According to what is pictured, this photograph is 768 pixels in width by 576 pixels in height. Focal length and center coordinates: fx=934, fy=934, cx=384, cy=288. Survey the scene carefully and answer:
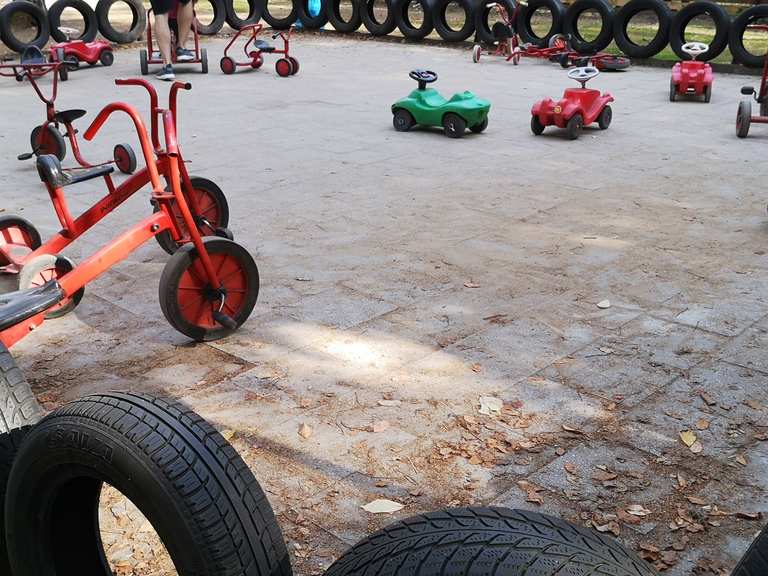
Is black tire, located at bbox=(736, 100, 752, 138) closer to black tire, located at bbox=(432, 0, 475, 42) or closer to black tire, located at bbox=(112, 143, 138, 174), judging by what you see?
black tire, located at bbox=(112, 143, 138, 174)

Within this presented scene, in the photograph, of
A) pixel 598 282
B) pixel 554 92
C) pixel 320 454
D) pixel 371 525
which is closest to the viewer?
pixel 371 525

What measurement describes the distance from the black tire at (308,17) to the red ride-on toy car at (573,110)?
8.05 meters

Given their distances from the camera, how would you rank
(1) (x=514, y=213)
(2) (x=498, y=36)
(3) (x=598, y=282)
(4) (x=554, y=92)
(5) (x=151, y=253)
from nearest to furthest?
(3) (x=598, y=282), (5) (x=151, y=253), (1) (x=514, y=213), (4) (x=554, y=92), (2) (x=498, y=36)

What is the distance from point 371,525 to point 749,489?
1.18 meters

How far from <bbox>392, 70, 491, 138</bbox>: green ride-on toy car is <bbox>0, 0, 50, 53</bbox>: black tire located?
6749mm

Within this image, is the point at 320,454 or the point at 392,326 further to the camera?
the point at 392,326

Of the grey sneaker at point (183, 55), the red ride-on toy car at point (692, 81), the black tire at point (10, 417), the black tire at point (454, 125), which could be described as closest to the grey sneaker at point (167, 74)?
the grey sneaker at point (183, 55)

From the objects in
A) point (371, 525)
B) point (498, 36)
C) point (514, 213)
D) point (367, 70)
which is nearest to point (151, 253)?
point (514, 213)

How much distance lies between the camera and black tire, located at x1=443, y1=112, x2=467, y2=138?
7.90 meters

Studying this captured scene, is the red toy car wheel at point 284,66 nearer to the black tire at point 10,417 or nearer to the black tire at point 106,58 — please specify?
the black tire at point 106,58

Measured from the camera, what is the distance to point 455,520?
1.79 metres

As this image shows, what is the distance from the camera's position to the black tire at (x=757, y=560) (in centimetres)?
193

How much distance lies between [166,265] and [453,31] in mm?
11012

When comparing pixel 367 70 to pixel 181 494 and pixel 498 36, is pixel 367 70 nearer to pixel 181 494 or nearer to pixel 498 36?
pixel 498 36
